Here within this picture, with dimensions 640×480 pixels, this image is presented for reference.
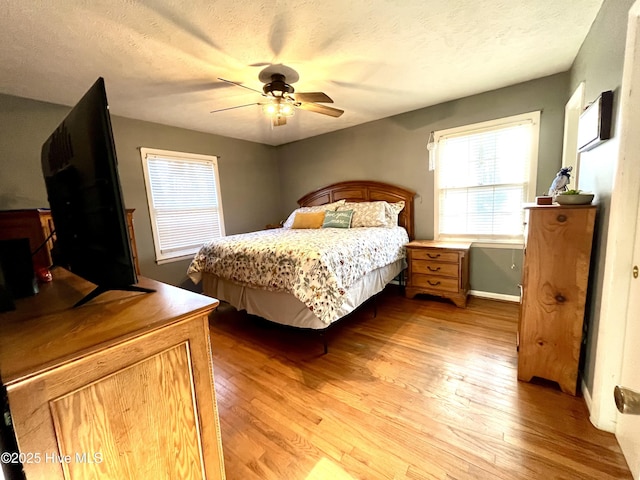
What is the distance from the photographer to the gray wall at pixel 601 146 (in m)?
1.37

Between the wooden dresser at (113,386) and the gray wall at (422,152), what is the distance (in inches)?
128

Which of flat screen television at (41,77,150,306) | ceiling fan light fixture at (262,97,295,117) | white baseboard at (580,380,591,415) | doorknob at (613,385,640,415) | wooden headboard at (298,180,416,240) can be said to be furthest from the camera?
wooden headboard at (298,180,416,240)

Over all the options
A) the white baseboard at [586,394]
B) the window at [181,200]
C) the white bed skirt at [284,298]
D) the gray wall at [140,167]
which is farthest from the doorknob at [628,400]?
the window at [181,200]

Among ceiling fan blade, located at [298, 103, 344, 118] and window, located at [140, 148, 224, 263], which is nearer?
ceiling fan blade, located at [298, 103, 344, 118]

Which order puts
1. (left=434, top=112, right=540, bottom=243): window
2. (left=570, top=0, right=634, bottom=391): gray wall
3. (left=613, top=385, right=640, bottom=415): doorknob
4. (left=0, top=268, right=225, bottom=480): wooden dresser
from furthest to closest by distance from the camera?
(left=434, top=112, right=540, bottom=243): window
(left=570, top=0, right=634, bottom=391): gray wall
(left=0, top=268, right=225, bottom=480): wooden dresser
(left=613, top=385, right=640, bottom=415): doorknob

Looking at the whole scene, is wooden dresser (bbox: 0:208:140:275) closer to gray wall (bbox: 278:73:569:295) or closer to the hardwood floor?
the hardwood floor

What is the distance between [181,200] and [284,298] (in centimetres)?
236

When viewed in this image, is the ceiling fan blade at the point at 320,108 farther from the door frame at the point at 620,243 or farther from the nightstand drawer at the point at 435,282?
the nightstand drawer at the point at 435,282

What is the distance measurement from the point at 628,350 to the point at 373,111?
3158mm

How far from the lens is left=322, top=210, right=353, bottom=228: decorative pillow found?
3.49 metres

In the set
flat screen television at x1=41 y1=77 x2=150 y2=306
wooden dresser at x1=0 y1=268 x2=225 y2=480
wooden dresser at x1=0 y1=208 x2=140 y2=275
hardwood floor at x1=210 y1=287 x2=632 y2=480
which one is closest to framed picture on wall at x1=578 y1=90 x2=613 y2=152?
hardwood floor at x1=210 y1=287 x2=632 y2=480

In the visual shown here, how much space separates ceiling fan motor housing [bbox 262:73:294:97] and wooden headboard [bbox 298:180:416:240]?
1.98 metres

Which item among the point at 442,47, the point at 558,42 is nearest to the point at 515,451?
the point at 442,47

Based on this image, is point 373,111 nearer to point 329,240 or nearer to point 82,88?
point 329,240
